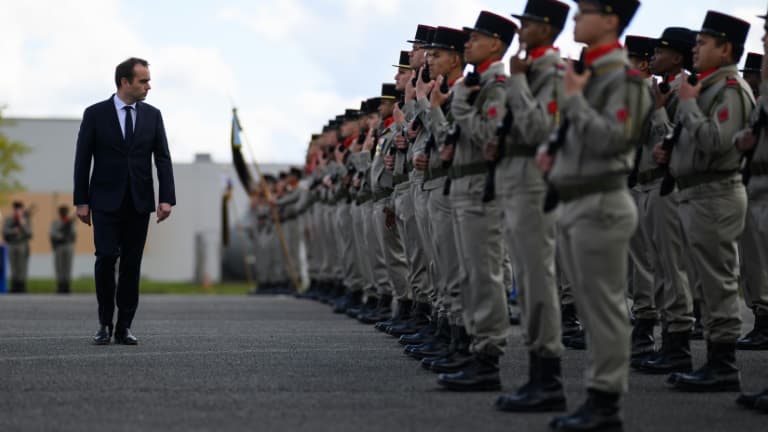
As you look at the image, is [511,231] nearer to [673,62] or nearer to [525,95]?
[525,95]

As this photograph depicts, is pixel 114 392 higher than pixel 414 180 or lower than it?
lower

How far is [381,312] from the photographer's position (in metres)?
16.3

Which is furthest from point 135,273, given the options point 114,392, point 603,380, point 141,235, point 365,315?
point 603,380

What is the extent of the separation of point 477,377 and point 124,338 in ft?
14.8

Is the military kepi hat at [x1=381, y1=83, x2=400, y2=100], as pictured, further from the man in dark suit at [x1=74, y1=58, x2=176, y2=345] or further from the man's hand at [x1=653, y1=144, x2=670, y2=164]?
the man's hand at [x1=653, y1=144, x2=670, y2=164]

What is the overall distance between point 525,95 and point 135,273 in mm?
5195

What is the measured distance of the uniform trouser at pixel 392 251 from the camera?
14.5 meters

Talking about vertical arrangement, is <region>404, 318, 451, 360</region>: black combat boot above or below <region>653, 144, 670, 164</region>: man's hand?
below

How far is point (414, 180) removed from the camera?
11953 millimetres

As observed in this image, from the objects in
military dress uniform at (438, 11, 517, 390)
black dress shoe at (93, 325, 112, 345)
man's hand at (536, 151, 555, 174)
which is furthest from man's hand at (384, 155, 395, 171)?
man's hand at (536, 151, 555, 174)

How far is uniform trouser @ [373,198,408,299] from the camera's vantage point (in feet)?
47.6

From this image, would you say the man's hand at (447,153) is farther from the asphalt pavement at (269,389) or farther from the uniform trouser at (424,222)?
the uniform trouser at (424,222)

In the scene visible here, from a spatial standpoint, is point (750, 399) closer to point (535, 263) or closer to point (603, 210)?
point (535, 263)

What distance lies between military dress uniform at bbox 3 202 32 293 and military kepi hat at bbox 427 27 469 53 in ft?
83.9
